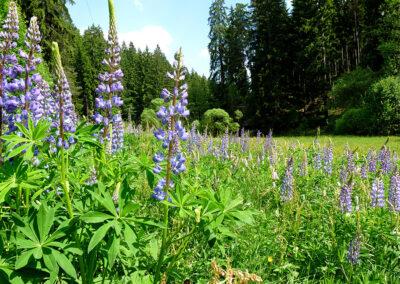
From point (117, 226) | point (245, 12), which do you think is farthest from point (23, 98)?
point (245, 12)

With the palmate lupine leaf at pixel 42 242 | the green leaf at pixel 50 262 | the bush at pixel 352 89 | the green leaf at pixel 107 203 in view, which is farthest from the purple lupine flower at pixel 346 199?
the bush at pixel 352 89

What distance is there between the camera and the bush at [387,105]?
22.4 meters

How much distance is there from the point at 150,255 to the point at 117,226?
A: 34.0 inches

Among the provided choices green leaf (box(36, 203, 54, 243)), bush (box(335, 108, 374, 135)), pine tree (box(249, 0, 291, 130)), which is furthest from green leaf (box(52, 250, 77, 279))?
pine tree (box(249, 0, 291, 130))

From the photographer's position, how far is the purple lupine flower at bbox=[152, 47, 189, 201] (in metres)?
2.27

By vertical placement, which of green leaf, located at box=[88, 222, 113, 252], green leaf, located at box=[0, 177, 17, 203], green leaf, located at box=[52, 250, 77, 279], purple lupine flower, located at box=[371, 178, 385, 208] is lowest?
purple lupine flower, located at box=[371, 178, 385, 208]

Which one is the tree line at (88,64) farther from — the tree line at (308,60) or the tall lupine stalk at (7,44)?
the tall lupine stalk at (7,44)

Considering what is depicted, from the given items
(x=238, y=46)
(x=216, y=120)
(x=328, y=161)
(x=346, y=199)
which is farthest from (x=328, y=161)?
(x=238, y=46)

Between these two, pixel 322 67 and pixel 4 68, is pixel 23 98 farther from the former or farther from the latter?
pixel 322 67

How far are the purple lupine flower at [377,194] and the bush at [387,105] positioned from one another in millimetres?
20090

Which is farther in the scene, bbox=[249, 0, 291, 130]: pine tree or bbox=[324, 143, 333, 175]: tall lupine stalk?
bbox=[249, 0, 291, 130]: pine tree

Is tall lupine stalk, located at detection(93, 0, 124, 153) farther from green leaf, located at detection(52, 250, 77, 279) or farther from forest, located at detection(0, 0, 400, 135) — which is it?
forest, located at detection(0, 0, 400, 135)

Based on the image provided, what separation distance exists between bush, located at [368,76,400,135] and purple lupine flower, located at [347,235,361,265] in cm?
2137

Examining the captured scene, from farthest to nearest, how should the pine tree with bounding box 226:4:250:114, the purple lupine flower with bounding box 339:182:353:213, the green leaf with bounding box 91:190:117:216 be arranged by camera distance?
the pine tree with bounding box 226:4:250:114 < the purple lupine flower with bounding box 339:182:353:213 < the green leaf with bounding box 91:190:117:216
